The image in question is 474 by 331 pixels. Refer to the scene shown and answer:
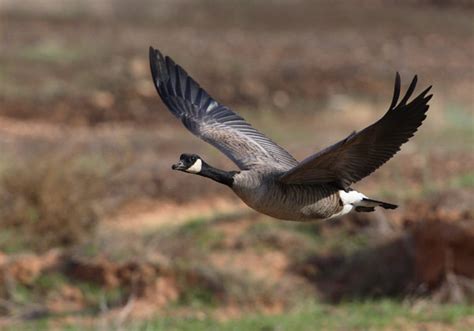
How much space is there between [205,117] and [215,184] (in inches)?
239

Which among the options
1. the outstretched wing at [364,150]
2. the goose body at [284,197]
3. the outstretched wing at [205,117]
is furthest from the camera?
the outstretched wing at [205,117]

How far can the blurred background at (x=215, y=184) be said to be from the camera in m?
10.2

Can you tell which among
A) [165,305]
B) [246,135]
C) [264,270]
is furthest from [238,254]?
[246,135]

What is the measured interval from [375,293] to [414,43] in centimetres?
1225

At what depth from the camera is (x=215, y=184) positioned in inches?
552

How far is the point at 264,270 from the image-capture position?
36.1 feet

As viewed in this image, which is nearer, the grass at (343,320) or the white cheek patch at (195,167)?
the white cheek patch at (195,167)

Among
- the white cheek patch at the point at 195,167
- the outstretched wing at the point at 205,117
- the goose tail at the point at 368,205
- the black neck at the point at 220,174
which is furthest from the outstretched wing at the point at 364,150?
the outstretched wing at the point at 205,117

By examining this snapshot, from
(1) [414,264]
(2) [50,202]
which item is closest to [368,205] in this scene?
(1) [414,264]

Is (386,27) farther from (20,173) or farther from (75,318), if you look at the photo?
(75,318)

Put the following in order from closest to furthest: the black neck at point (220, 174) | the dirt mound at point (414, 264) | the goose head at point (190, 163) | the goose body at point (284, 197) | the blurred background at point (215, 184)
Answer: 1. the goose body at point (284, 197)
2. the black neck at point (220, 174)
3. the goose head at point (190, 163)
4. the dirt mound at point (414, 264)
5. the blurred background at point (215, 184)

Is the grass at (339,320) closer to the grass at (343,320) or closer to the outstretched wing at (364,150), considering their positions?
the grass at (343,320)

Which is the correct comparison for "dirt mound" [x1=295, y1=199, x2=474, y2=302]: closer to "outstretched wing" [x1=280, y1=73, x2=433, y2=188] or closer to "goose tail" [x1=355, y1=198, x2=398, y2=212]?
"goose tail" [x1=355, y1=198, x2=398, y2=212]

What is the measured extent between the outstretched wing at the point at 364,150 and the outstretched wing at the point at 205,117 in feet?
2.72
